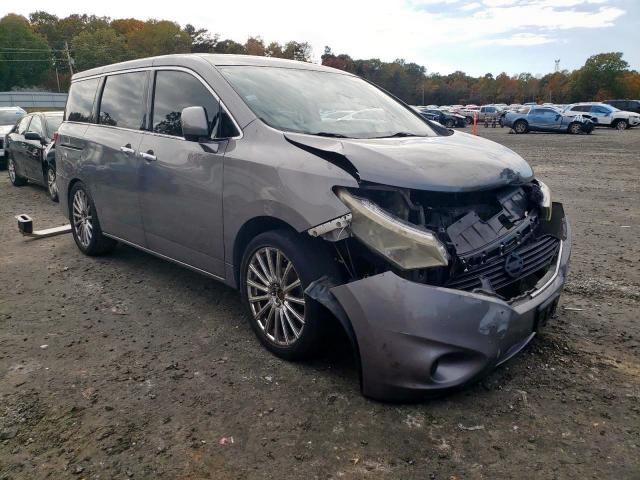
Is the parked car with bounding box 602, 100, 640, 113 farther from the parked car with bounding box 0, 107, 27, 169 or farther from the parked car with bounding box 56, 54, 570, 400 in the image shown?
the parked car with bounding box 56, 54, 570, 400

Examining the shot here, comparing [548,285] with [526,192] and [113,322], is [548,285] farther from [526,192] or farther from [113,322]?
[113,322]

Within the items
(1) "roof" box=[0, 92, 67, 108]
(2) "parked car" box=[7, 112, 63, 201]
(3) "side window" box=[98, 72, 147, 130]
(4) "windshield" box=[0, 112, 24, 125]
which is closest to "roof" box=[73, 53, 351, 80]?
(3) "side window" box=[98, 72, 147, 130]

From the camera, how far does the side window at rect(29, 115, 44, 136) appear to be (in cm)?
1004

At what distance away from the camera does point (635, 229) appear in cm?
651

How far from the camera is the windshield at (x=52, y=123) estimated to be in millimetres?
9805

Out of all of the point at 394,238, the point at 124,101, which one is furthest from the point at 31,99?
the point at 394,238

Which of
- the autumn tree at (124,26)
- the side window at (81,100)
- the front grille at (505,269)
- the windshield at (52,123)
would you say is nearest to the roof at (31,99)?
the autumn tree at (124,26)

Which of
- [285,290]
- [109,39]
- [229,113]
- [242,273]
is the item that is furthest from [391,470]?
[109,39]

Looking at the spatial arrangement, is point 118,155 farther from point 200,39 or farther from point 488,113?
point 200,39

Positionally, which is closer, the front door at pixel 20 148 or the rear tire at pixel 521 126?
the front door at pixel 20 148

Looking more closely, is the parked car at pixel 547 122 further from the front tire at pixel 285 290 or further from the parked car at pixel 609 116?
the front tire at pixel 285 290

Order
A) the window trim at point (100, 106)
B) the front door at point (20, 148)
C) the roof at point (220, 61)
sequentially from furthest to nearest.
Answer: the front door at point (20, 148), the window trim at point (100, 106), the roof at point (220, 61)

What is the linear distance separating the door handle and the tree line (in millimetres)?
76617

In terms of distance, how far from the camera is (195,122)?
345cm
